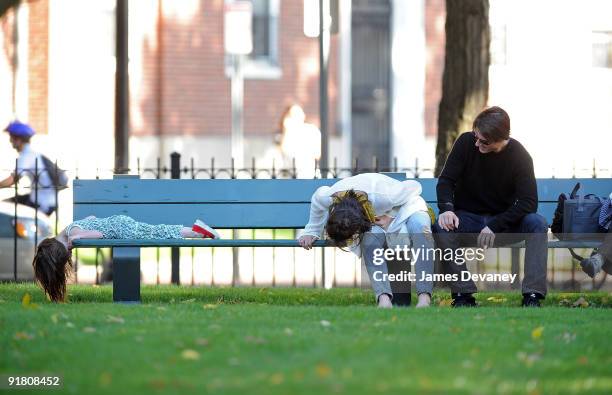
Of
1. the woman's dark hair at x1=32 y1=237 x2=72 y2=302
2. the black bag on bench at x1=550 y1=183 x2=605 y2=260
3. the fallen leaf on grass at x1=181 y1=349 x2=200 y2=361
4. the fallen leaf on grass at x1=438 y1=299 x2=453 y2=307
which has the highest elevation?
the black bag on bench at x1=550 y1=183 x2=605 y2=260

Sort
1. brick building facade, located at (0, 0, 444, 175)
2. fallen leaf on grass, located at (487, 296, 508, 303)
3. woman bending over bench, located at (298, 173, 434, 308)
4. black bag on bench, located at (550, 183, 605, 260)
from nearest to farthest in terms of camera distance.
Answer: woman bending over bench, located at (298, 173, 434, 308)
black bag on bench, located at (550, 183, 605, 260)
fallen leaf on grass, located at (487, 296, 508, 303)
brick building facade, located at (0, 0, 444, 175)

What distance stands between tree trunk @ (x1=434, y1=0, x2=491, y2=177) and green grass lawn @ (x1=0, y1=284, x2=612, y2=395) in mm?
3778

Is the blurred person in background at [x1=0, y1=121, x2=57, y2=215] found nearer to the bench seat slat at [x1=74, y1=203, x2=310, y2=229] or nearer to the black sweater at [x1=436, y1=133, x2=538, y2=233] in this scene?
the bench seat slat at [x1=74, y1=203, x2=310, y2=229]

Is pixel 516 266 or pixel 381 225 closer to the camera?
pixel 381 225

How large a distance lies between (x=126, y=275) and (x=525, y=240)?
2.64 meters

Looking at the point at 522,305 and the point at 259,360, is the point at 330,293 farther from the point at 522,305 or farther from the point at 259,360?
the point at 259,360

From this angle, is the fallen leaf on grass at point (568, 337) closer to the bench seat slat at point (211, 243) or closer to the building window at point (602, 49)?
the bench seat slat at point (211, 243)

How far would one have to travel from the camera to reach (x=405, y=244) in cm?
898

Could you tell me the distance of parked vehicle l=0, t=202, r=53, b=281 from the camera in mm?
13367

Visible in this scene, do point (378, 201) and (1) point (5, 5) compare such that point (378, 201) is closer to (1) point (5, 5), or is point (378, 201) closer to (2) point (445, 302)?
(2) point (445, 302)

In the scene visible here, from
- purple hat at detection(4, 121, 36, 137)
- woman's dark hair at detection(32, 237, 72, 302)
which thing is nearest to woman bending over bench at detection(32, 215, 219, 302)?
woman's dark hair at detection(32, 237, 72, 302)

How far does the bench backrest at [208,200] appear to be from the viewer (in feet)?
33.0

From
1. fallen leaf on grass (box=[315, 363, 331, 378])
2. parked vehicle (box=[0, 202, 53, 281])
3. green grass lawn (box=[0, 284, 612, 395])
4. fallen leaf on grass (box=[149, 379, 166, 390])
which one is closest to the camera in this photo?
fallen leaf on grass (box=[149, 379, 166, 390])

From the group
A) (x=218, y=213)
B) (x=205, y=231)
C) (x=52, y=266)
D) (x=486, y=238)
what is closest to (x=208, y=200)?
(x=218, y=213)
